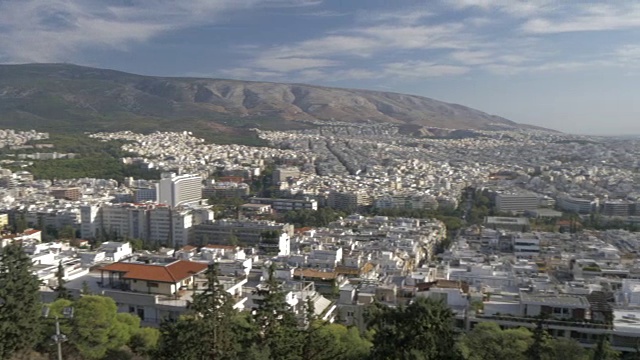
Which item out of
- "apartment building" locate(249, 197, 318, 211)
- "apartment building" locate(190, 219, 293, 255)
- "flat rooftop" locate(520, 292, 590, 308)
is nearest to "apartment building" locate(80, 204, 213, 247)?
"apartment building" locate(190, 219, 293, 255)

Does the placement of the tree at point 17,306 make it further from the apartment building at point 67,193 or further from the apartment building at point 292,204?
the apartment building at point 67,193

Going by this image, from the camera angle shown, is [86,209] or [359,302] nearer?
[359,302]

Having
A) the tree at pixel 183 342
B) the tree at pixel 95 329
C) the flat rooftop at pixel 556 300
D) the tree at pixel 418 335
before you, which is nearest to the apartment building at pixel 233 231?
the flat rooftop at pixel 556 300

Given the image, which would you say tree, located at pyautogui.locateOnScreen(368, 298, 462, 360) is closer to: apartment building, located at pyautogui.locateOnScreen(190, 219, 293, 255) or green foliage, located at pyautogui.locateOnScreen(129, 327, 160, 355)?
green foliage, located at pyautogui.locateOnScreen(129, 327, 160, 355)

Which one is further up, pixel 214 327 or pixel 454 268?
pixel 214 327

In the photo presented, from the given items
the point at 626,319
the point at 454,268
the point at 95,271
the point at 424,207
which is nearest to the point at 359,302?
the point at 454,268

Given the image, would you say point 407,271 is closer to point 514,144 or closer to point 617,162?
point 617,162
